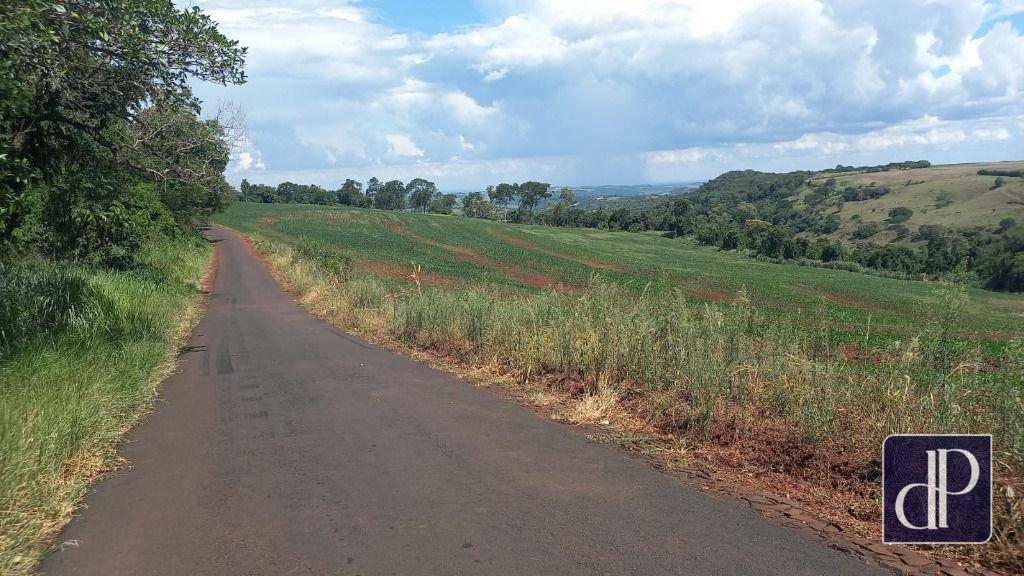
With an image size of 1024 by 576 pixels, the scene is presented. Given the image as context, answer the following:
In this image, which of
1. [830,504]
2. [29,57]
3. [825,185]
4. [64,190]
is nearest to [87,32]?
[29,57]

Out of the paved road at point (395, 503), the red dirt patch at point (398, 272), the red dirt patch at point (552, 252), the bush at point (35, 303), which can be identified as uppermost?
the bush at point (35, 303)

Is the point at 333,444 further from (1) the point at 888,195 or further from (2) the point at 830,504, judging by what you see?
(1) the point at 888,195

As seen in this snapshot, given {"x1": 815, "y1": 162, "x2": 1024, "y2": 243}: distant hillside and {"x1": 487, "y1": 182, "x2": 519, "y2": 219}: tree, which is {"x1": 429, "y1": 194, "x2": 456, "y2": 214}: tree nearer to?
{"x1": 487, "y1": 182, "x2": 519, "y2": 219}: tree

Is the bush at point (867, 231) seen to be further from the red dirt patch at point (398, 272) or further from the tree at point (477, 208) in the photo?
the tree at point (477, 208)

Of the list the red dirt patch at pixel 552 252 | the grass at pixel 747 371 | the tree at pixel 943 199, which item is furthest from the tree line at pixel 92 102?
the tree at pixel 943 199

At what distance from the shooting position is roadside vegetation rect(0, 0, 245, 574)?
17.1 feet

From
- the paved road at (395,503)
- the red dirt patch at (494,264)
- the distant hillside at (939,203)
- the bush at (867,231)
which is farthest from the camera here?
the bush at (867,231)

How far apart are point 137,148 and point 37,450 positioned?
24.3 ft

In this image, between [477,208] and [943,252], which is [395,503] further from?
[477,208]

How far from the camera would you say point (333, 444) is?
624cm

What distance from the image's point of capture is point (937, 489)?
4.44 meters

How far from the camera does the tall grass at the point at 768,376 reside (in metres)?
4.99

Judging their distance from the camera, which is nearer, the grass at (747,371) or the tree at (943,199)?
the grass at (747,371)

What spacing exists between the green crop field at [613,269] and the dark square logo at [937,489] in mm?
1793
